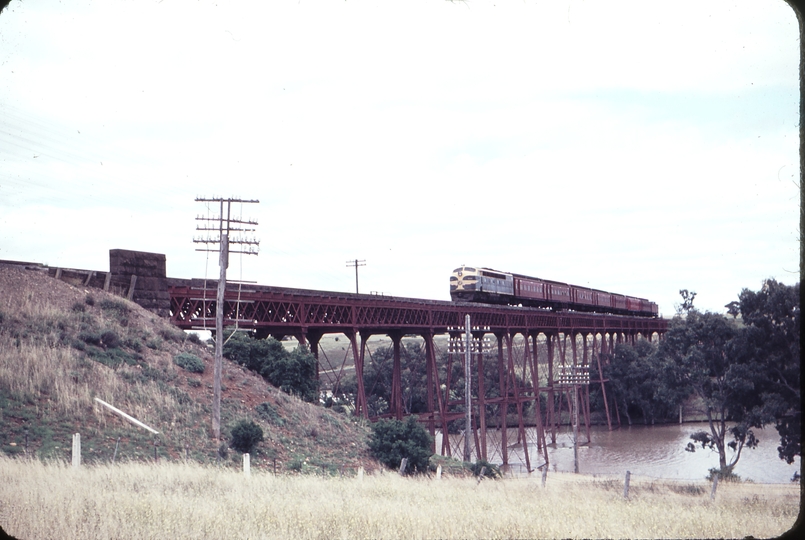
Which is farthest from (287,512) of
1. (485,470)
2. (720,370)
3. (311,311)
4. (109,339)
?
(720,370)

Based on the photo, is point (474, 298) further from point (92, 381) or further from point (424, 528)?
point (424, 528)

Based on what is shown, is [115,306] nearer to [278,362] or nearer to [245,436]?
[278,362]

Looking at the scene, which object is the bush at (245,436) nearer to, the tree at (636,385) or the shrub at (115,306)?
the shrub at (115,306)

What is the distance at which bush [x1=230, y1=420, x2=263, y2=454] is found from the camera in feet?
67.9

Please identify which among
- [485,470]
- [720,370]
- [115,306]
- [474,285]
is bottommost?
[485,470]

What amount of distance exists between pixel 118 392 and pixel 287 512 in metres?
13.2

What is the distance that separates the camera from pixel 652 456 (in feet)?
158

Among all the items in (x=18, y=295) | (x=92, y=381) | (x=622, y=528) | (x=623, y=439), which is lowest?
(x=623, y=439)

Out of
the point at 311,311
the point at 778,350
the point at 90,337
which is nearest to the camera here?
the point at 90,337

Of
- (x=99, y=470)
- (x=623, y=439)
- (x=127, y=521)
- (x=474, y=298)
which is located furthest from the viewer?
(x=623, y=439)

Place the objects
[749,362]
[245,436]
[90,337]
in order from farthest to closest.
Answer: [749,362] → [90,337] → [245,436]

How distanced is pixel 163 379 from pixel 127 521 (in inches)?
606

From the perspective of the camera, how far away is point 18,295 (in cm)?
2458

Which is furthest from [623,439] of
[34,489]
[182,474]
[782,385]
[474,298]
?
[34,489]
